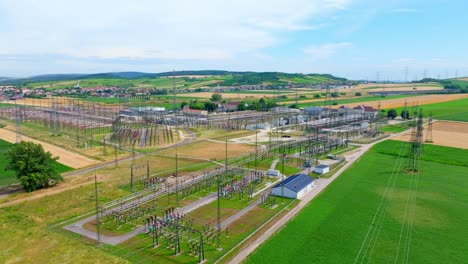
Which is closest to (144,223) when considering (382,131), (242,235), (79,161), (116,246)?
(116,246)

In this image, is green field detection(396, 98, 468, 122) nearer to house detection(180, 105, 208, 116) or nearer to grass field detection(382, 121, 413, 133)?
grass field detection(382, 121, 413, 133)

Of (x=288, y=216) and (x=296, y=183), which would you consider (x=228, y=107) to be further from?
(x=288, y=216)

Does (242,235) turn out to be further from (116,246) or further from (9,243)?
(9,243)

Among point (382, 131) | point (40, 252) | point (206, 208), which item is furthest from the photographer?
point (382, 131)

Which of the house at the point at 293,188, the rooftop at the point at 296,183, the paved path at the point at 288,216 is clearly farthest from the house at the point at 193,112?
the house at the point at 293,188

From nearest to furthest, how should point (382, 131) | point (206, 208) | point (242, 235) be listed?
point (242, 235) < point (206, 208) < point (382, 131)

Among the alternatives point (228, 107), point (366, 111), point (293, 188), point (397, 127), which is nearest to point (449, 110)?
point (366, 111)
